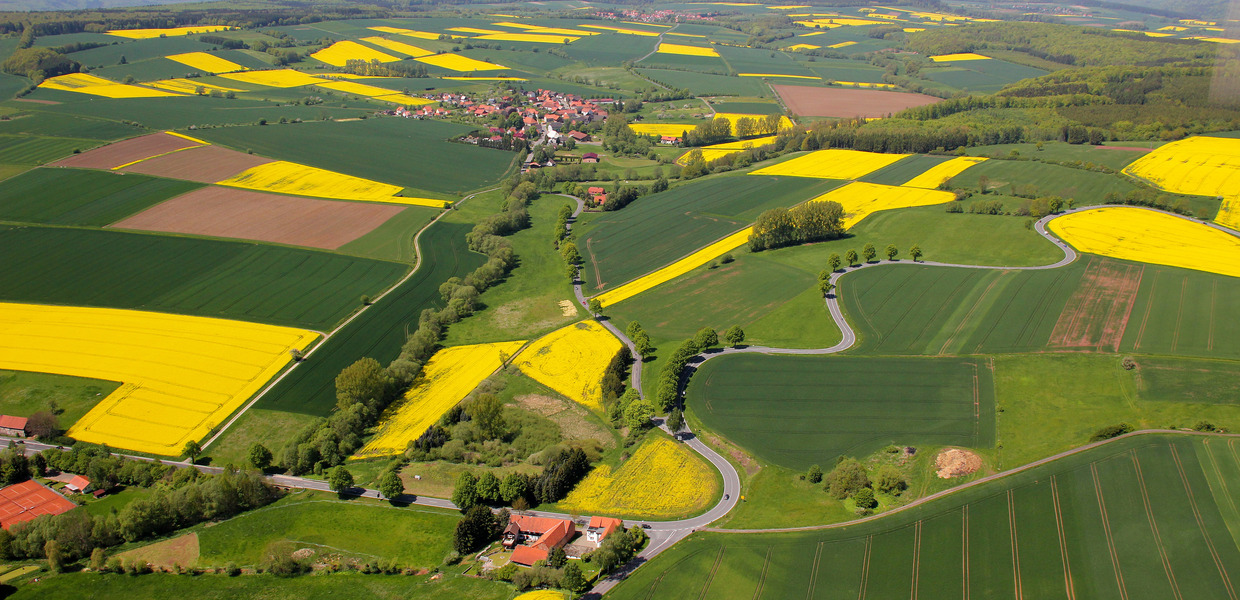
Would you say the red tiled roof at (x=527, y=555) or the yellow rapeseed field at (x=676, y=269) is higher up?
the yellow rapeseed field at (x=676, y=269)

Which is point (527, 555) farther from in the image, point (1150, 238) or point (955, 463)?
point (1150, 238)

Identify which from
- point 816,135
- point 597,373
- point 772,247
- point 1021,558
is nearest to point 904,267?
point 772,247

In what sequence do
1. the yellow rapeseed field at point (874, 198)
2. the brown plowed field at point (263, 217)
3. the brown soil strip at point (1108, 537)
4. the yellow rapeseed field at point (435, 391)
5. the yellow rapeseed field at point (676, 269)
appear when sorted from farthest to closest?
the yellow rapeseed field at point (874, 198), the brown plowed field at point (263, 217), the yellow rapeseed field at point (676, 269), the yellow rapeseed field at point (435, 391), the brown soil strip at point (1108, 537)

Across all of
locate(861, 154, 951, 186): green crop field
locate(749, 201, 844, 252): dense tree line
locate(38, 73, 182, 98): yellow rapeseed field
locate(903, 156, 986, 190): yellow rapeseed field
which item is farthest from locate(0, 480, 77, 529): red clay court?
locate(38, 73, 182, 98): yellow rapeseed field

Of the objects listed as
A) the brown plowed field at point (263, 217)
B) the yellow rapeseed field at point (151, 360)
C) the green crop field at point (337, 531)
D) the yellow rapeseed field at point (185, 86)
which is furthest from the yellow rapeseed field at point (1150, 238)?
the yellow rapeseed field at point (185, 86)

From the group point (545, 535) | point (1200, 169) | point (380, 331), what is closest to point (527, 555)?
point (545, 535)

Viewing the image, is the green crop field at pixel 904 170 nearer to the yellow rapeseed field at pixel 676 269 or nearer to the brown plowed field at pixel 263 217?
the yellow rapeseed field at pixel 676 269
